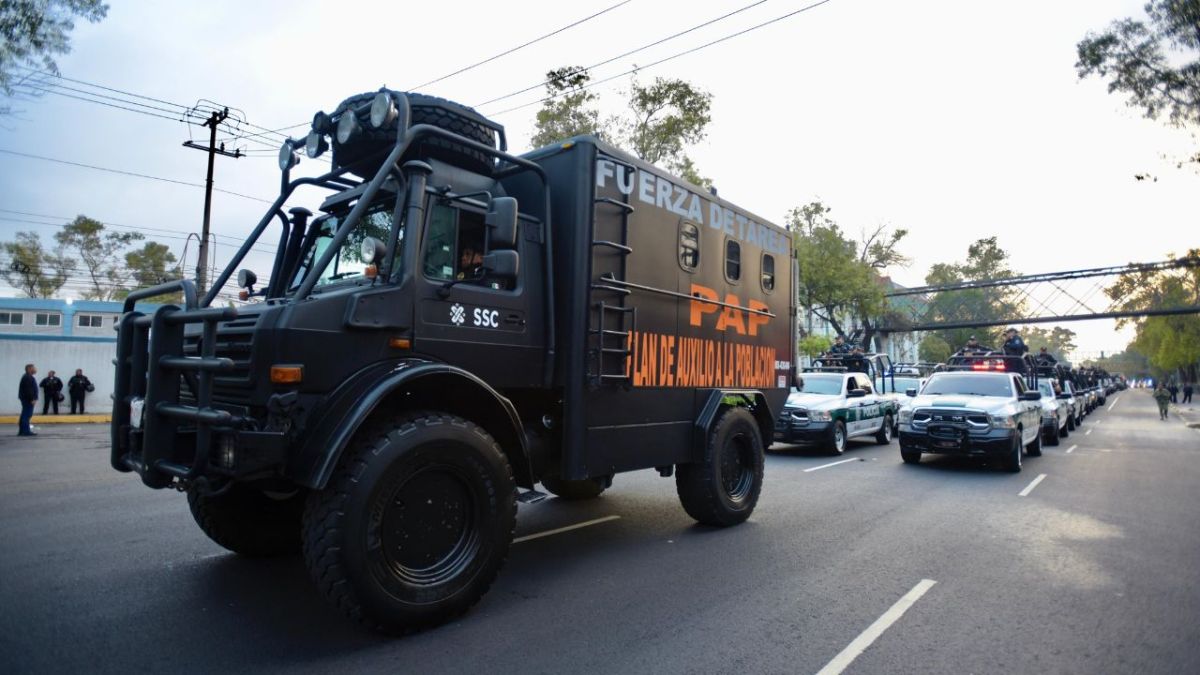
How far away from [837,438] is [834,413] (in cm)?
54

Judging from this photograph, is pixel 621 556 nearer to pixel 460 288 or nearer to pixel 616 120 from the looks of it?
pixel 460 288

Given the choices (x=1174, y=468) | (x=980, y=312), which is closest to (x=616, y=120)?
(x=1174, y=468)

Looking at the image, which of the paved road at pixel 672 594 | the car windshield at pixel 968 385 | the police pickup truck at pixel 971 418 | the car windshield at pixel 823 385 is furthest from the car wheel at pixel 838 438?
the paved road at pixel 672 594

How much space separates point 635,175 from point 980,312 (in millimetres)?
72655

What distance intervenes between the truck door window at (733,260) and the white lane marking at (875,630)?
3367 millimetres

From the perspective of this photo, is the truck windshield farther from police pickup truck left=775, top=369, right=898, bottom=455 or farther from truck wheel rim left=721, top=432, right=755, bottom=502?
police pickup truck left=775, top=369, right=898, bottom=455

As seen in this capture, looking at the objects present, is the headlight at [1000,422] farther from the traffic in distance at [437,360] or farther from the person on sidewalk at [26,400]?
the person on sidewalk at [26,400]

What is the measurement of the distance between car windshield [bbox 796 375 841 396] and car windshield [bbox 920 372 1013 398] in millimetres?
2105

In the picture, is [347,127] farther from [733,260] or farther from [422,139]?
[733,260]

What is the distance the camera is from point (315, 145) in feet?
16.8

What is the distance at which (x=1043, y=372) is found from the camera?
23.5m

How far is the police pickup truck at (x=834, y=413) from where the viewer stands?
46.7ft

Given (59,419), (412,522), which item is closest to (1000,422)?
(412,522)

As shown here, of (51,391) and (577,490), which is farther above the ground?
(51,391)
